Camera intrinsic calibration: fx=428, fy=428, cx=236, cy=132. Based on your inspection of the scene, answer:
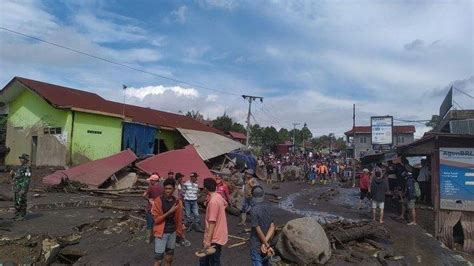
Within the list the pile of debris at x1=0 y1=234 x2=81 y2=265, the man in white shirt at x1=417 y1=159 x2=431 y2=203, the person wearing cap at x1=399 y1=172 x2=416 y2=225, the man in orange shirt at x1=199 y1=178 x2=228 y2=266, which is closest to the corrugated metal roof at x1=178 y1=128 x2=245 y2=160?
the man in white shirt at x1=417 y1=159 x2=431 y2=203

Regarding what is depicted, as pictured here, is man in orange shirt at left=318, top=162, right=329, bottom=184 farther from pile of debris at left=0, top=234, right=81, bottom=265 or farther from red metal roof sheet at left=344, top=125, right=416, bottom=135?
red metal roof sheet at left=344, top=125, right=416, bottom=135

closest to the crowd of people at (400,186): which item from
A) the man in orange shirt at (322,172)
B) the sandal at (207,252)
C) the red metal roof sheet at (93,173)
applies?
the sandal at (207,252)

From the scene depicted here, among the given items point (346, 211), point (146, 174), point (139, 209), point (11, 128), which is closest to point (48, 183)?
point (146, 174)

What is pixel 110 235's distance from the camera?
1109cm

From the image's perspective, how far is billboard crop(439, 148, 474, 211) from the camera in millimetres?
14578

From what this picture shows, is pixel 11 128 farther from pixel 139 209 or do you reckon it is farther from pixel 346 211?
pixel 346 211

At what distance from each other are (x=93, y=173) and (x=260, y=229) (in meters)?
13.7

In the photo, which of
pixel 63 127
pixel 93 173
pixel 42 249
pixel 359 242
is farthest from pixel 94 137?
pixel 359 242

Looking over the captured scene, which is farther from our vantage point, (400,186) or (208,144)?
(208,144)

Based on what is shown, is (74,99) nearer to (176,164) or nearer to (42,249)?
(176,164)

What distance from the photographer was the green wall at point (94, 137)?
22500 mm

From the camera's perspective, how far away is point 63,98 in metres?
23.8

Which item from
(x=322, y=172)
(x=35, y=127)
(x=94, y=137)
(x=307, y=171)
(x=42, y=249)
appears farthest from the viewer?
(x=307, y=171)

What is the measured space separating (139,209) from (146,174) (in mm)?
6156
